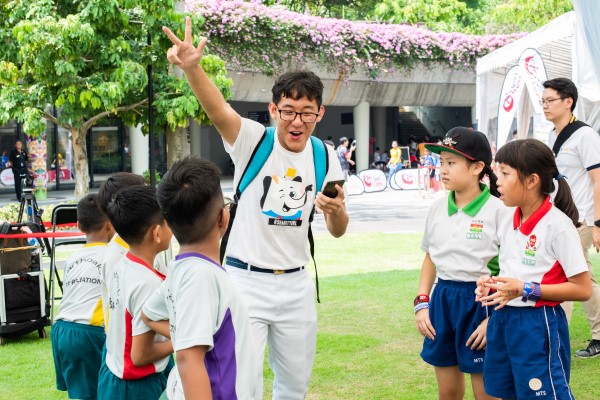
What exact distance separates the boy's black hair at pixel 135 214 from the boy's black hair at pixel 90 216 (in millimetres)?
1067

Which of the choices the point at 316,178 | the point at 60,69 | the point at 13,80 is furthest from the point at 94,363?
the point at 13,80

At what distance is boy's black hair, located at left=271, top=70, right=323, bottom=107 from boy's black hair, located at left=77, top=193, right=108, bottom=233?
117 centimetres

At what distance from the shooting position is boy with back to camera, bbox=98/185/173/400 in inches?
128

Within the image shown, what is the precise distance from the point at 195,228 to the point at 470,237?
1761 millimetres

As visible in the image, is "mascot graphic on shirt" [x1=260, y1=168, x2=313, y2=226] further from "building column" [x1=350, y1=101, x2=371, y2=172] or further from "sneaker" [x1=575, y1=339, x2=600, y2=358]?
"building column" [x1=350, y1=101, x2=371, y2=172]

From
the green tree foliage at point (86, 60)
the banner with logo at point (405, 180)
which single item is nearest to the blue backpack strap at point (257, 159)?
the green tree foliage at point (86, 60)

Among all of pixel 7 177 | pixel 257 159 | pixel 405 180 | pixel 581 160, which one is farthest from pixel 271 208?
pixel 7 177

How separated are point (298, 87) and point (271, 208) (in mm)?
567

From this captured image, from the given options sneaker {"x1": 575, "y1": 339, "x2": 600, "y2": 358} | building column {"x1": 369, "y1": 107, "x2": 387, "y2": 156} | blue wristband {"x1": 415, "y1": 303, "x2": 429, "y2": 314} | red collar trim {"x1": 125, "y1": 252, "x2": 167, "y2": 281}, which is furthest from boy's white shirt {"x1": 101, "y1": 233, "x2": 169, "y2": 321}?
building column {"x1": 369, "y1": 107, "x2": 387, "y2": 156}

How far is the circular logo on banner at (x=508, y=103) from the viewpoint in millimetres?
13747

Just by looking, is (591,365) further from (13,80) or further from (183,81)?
(13,80)

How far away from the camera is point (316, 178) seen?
158 inches

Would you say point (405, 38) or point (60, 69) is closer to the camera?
point (60, 69)

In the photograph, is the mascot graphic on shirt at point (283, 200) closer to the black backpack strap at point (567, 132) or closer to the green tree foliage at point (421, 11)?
the black backpack strap at point (567, 132)
